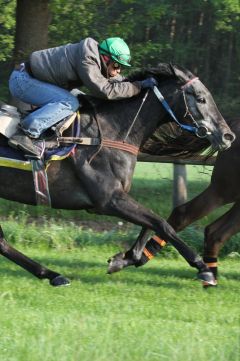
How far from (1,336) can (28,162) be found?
209 centimetres

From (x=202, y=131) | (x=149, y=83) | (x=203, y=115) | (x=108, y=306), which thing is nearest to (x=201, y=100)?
(x=203, y=115)

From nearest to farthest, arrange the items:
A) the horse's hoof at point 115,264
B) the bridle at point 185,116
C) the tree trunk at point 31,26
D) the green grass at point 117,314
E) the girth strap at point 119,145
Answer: the green grass at point 117,314 < the girth strap at point 119,145 < the bridle at point 185,116 < the horse's hoof at point 115,264 < the tree trunk at point 31,26

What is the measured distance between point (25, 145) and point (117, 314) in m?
1.68

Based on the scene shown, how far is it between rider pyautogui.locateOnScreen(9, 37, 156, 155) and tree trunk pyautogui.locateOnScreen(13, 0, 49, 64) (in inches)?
217

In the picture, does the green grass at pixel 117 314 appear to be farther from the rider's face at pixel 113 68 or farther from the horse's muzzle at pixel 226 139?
the rider's face at pixel 113 68

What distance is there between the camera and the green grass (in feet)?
15.4

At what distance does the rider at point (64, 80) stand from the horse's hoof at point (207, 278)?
1760 mm

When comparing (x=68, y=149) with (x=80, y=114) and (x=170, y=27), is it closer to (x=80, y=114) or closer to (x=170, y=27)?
(x=80, y=114)

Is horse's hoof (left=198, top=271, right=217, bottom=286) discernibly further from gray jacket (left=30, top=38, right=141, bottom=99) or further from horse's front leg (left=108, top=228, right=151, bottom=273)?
gray jacket (left=30, top=38, right=141, bottom=99)

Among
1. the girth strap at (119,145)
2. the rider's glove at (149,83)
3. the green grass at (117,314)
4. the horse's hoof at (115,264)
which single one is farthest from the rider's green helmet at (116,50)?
the green grass at (117,314)

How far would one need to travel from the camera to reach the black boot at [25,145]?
6.68 meters

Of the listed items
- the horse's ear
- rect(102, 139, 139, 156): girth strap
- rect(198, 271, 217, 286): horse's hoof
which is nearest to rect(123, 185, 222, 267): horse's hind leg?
rect(198, 271, 217, 286): horse's hoof

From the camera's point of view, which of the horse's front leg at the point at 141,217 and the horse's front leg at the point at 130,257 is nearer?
the horse's front leg at the point at 141,217

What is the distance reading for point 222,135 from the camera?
23.0 feet
